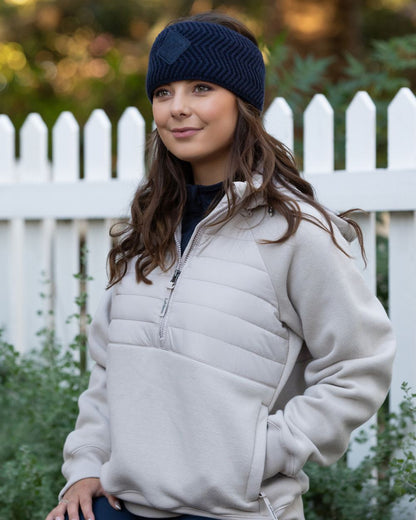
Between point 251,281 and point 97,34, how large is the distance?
11656 millimetres

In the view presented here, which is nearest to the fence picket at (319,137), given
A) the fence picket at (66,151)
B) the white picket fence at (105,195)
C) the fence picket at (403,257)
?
the white picket fence at (105,195)

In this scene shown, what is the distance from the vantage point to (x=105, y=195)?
3863 mm

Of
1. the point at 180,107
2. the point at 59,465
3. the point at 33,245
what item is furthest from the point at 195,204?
the point at 33,245

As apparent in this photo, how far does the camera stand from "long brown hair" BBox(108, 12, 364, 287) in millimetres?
2055

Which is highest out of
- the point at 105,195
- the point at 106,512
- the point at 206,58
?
the point at 206,58

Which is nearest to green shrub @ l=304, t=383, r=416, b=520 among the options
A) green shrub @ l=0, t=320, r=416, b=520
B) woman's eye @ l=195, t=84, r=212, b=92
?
green shrub @ l=0, t=320, r=416, b=520

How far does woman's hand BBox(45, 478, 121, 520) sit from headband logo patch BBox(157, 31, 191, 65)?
1.23 m

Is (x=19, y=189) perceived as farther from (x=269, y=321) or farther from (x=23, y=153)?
(x=269, y=321)

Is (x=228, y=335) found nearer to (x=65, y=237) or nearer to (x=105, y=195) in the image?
(x=105, y=195)

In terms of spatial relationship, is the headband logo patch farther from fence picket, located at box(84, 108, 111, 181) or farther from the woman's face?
fence picket, located at box(84, 108, 111, 181)

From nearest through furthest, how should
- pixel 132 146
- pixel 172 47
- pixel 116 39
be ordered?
1. pixel 172 47
2. pixel 132 146
3. pixel 116 39

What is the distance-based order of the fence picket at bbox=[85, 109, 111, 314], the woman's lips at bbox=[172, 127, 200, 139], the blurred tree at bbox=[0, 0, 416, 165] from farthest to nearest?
the blurred tree at bbox=[0, 0, 416, 165], the fence picket at bbox=[85, 109, 111, 314], the woman's lips at bbox=[172, 127, 200, 139]

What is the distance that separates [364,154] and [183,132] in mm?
1373

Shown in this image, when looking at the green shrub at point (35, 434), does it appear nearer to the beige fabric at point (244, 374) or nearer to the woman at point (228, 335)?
the woman at point (228, 335)
